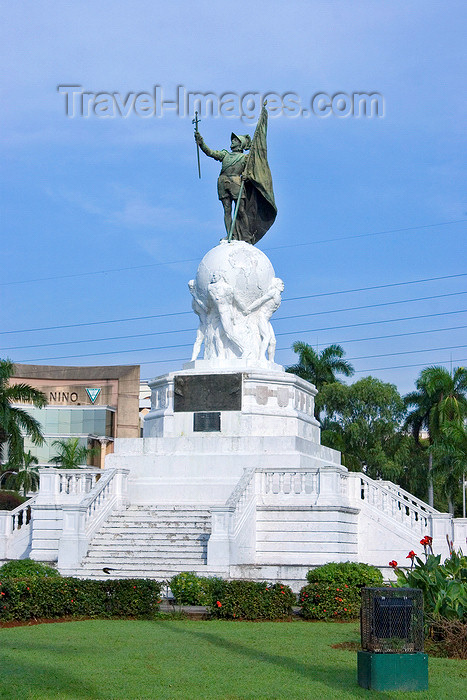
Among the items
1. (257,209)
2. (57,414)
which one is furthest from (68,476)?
(57,414)

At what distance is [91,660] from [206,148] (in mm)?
23843

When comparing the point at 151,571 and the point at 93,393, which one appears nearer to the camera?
the point at 151,571

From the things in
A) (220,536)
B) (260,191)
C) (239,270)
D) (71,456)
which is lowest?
(220,536)

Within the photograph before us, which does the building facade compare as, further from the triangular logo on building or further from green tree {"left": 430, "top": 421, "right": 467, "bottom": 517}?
green tree {"left": 430, "top": 421, "right": 467, "bottom": 517}

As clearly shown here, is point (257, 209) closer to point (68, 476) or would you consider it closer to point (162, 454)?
point (162, 454)

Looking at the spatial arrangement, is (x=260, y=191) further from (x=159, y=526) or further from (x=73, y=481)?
(x=159, y=526)

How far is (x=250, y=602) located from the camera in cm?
1805

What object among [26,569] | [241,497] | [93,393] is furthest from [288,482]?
[93,393]

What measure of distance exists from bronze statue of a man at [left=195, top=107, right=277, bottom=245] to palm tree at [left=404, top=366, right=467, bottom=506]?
23109mm

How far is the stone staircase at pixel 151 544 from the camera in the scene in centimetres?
2259

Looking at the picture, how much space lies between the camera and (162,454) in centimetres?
2817

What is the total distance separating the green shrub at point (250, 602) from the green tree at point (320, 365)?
129 feet

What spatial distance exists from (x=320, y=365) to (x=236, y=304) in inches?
1070

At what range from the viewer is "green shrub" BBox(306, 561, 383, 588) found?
19.8m
